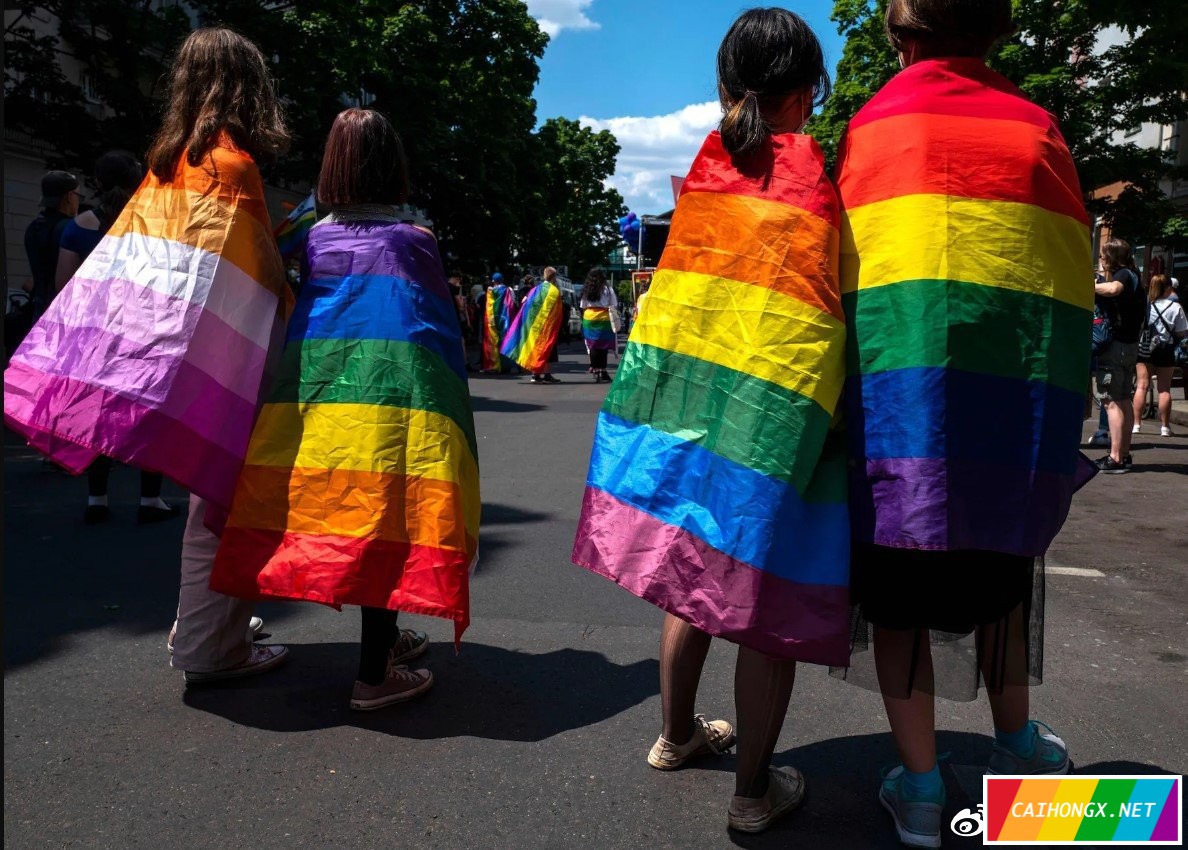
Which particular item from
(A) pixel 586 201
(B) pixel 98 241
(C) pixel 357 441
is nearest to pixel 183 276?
(C) pixel 357 441

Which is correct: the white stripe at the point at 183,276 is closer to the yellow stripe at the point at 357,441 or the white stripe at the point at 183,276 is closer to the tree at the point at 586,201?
the yellow stripe at the point at 357,441

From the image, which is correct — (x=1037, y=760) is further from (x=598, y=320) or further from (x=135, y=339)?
(x=598, y=320)

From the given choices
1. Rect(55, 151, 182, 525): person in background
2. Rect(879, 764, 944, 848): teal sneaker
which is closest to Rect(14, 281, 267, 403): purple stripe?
Rect(879, 764, 944, 848): teal sneaker

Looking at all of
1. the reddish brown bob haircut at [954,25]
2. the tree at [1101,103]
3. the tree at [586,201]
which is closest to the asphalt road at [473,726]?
the reddish brown bob haircut at [954,25]

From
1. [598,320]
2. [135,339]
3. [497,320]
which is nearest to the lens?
[135,339]

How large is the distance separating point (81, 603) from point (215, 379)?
1.85 metres

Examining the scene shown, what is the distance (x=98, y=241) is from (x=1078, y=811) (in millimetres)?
5620

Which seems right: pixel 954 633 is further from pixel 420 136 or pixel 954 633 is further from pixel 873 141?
pixel 420 136

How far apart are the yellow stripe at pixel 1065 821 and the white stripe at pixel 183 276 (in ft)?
8.34

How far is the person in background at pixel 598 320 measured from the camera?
18172 millimetres

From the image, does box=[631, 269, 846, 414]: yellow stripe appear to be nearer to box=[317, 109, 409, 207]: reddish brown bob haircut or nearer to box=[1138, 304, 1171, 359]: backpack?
box=[317, 109, 409, 207]: reddish brown bob haircut

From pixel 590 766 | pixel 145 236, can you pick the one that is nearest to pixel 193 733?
pixel 590 766

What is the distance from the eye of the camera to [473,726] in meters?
3.42

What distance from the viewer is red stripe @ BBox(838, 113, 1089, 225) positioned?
2.36 metres
